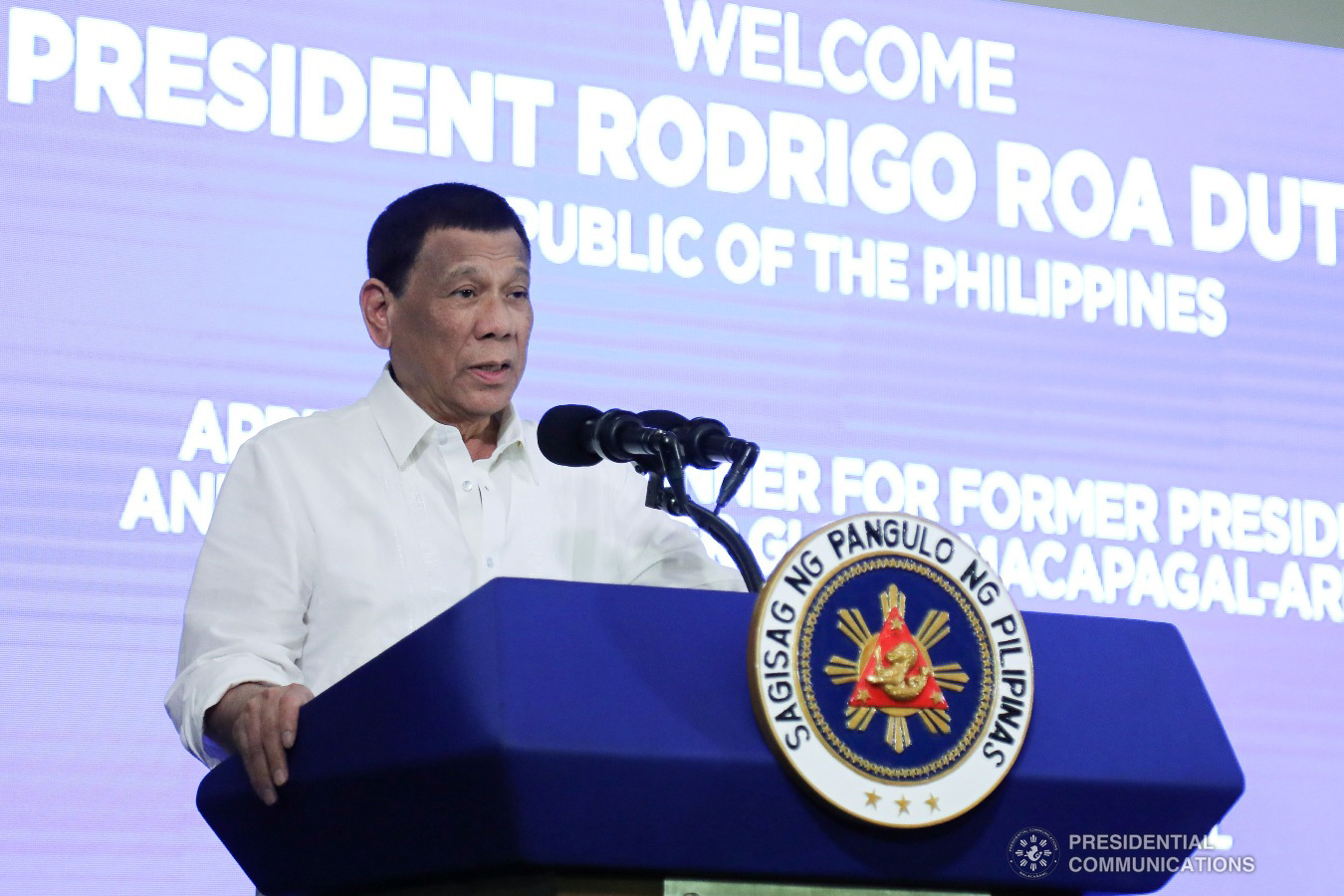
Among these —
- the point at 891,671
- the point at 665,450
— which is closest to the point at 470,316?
the point at 665,450

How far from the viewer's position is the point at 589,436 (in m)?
1.55

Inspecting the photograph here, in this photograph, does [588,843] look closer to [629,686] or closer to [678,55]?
[629,686]

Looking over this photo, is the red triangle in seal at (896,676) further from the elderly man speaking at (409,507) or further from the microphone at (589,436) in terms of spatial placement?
the elderly man speaking at (409,507)

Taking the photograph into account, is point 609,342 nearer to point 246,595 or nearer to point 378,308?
point 378,308

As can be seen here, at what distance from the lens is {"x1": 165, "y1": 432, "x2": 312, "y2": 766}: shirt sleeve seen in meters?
1.61

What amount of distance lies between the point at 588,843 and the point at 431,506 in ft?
2.30

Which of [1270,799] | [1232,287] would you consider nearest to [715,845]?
[1270,799]

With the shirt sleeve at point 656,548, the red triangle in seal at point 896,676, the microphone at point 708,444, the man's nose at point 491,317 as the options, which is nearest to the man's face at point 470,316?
the man's nose at point 491,317

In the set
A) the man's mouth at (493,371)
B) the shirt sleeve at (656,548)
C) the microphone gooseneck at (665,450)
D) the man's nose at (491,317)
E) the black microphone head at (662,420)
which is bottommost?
the shirt sleeve at (656,548)

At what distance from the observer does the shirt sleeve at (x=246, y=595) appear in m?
1.61

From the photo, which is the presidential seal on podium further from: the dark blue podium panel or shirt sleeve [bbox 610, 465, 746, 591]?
shirt sleeve [bbox 610, 465, 746, 591]

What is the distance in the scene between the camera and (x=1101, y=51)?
13.1 ft

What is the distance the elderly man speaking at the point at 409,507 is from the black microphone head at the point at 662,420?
14.5 inches

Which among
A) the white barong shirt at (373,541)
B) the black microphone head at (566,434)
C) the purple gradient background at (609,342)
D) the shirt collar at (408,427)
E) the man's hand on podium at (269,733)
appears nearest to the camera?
the man's hand on podium at (269,733)
